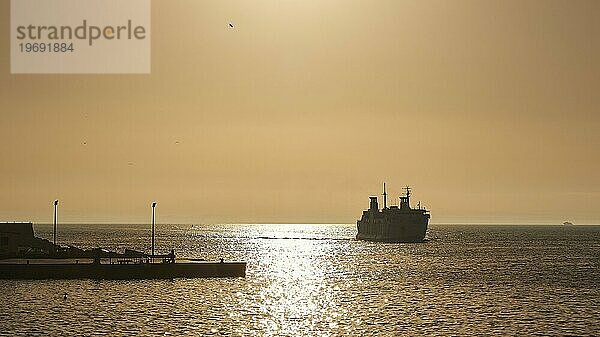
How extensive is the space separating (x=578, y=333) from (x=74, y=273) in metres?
59.0

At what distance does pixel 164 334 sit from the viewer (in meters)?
62.8

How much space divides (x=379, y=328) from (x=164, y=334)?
1608cm

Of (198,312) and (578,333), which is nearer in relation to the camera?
(578,333)

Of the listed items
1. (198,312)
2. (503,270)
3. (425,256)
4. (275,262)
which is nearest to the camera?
(198,312)

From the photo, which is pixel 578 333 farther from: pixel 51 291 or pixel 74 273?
pixel 74 273

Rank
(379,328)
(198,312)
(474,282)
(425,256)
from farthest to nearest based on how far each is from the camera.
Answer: (425,256), (474,282), (198,312), (379,328)

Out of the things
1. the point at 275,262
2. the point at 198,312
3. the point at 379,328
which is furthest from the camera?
the point at 275,262

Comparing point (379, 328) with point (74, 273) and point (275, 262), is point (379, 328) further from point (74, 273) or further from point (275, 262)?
point (275, 262)

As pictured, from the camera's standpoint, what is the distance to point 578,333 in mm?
65125

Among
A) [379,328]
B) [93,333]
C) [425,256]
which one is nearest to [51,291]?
[93,333]

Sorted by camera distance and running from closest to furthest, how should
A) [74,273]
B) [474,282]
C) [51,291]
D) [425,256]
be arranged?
[51,291], [74,273], [474,282], [425,256]

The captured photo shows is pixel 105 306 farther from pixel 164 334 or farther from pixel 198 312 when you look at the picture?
pixel 164 334

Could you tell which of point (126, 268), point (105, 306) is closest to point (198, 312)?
point (105, 306)

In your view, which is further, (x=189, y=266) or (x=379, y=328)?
(x=189, y=266)
